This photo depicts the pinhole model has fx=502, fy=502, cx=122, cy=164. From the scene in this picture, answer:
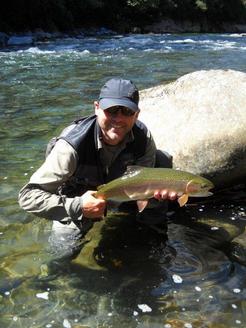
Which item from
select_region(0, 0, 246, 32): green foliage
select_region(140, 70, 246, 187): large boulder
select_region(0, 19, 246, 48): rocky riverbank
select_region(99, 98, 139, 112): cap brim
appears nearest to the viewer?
select_region(99, 98, 139, 112): cap brim

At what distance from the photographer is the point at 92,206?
3.82 metres

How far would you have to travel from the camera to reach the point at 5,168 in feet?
22.7

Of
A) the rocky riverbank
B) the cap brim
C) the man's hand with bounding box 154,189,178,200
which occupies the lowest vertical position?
the rocky riverbank

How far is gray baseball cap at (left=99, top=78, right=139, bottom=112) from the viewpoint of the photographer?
12.8ft

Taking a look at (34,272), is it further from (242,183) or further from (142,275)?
(242,183)

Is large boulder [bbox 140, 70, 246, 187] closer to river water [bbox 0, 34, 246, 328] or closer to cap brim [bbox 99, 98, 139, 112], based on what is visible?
river water [bbox 0, 34, 246, 328]

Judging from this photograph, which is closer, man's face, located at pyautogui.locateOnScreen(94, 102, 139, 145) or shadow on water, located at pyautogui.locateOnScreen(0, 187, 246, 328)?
shadow on water, located at pyautogui.locateOnScreen(0, 187, 246, 328)

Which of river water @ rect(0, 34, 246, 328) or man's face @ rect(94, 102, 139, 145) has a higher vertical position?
man's face @ rect(94, 102, 139, 145)

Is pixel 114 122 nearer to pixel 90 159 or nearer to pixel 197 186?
pixel 90 159

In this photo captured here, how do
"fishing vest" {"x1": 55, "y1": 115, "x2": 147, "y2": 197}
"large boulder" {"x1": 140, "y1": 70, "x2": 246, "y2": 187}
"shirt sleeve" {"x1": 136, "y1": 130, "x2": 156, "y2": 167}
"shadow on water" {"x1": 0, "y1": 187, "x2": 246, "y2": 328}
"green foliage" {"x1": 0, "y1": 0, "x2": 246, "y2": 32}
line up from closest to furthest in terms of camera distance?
"shadow on water" {"x1": 0, "y1": 187, "x2": 246, "y2": 328} < "fishing vest" {"x1": 55, "y1": 115, "x2": 147, "y2": 197} < "shirt sleeve" {"x1": 136, "y1": 130, "x2": 156, "y2": 167} < "large boulder" {"x1": 140, "y1": 70, "x2": 246, "y2": 187} < "green foliage" {"x1": 0, "y1": 0, "x2": 246, "y2": 32}

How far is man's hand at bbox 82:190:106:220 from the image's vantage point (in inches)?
150

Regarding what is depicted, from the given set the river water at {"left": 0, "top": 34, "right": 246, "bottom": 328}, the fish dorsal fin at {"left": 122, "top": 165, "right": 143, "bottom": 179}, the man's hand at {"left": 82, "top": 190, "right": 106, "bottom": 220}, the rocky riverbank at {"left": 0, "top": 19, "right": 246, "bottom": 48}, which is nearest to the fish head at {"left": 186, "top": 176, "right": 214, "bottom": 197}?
the fish dorsal fin at {"left": 122, "top": 165, "right": 143, "bottom": 179}

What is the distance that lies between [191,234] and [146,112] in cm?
177

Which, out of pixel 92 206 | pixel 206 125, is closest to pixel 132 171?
pixel 92 206
